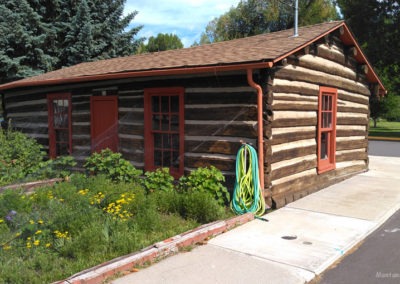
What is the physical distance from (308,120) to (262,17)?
111ft

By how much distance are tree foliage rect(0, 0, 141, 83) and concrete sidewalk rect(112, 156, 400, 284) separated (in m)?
15.4

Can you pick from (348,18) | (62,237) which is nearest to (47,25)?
(62,237)

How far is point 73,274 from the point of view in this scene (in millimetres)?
3934

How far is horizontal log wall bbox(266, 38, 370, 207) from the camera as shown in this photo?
721 cm

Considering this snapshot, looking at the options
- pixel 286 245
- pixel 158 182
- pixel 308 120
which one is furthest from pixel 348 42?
pixel 286 245

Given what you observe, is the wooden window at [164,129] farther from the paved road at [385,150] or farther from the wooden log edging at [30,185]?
the paved road at [385,150]

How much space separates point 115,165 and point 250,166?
111 inches

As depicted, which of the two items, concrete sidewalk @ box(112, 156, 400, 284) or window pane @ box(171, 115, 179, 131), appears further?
window pane @ box(171, 115, 179, 131)

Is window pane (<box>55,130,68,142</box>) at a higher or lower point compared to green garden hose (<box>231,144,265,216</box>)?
higher

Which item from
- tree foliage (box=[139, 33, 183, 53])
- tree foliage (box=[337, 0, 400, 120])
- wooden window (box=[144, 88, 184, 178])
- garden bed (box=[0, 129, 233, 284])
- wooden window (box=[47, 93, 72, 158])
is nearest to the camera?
garden bed (box=[0, 129, 233, 284])

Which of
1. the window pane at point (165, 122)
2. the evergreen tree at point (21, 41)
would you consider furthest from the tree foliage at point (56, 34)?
the window pane at point (165, 122)

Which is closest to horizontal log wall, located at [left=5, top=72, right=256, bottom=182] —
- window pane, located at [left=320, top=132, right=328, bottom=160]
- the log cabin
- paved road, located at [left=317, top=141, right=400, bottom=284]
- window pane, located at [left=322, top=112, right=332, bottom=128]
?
the log cabin

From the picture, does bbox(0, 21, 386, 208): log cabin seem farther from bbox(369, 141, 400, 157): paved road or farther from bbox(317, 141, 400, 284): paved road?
bbox(369, 141, 400, 157): paved road

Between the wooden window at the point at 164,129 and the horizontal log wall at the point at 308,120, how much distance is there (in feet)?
6.61
